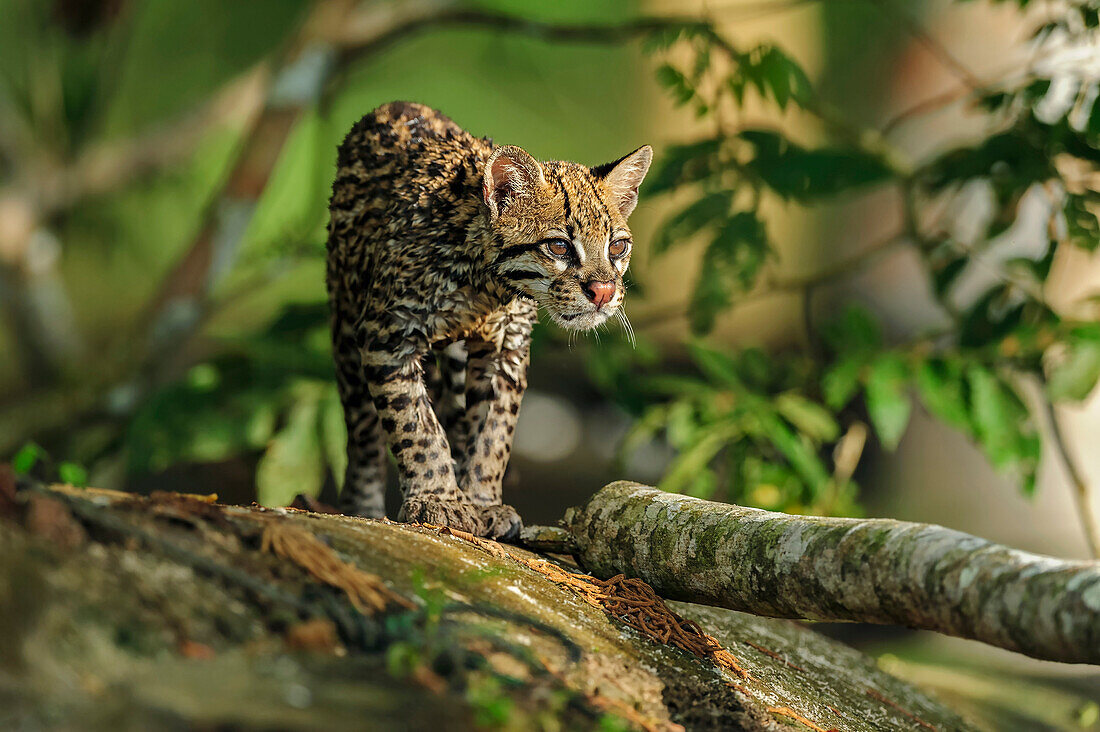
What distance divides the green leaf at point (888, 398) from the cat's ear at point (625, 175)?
3067 millimetres

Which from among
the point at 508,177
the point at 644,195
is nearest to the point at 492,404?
the point at 508,177

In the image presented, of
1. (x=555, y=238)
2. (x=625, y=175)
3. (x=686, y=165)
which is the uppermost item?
(x=686, y=165)

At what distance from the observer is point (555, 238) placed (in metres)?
4.60

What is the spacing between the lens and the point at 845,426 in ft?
32.8

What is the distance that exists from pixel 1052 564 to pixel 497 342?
310cm

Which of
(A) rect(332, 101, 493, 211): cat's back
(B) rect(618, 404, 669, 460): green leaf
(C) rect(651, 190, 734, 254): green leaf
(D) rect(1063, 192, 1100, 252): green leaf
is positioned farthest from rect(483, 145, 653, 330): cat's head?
(D) rect(1063, 192, 1100, 252): green leaf

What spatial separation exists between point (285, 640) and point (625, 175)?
10.0 feet

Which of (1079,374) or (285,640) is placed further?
(1079,374)

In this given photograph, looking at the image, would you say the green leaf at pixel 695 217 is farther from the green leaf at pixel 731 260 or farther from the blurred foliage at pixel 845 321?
the green leaf at pixel 731 260

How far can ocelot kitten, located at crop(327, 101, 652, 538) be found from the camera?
463 cm

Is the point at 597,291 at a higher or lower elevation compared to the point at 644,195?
lower

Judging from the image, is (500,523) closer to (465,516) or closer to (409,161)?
(465,516)

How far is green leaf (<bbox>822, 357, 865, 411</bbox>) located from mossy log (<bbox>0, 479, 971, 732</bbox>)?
402 cm

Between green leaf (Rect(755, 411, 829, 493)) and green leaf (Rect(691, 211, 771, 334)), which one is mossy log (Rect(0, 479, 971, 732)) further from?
green leaf (Rect(691, 211, 771, 334))
